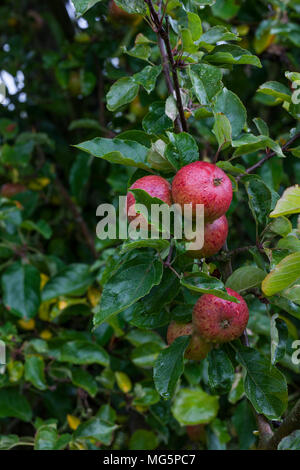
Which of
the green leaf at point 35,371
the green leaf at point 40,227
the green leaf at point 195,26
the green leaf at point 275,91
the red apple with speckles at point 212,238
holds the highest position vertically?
the green leaf at point 195,26

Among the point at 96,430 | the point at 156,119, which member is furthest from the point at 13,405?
the point at 156,119

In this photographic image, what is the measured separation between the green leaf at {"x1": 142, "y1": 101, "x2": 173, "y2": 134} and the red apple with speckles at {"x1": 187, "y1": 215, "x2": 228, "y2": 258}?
198 millimetres

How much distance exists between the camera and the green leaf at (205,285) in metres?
0.69

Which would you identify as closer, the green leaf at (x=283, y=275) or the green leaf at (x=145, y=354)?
the green leaf at (x=283, y=275)

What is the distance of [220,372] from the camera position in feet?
2.78

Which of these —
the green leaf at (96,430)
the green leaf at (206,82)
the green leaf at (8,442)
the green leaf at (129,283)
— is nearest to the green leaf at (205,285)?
the green leaf at (129,283)

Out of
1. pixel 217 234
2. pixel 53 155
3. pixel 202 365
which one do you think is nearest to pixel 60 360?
pixel 202 365

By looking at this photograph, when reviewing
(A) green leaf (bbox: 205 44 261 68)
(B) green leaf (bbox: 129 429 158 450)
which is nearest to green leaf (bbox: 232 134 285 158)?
(A) green leaf (bbox: 205 44 261 68)

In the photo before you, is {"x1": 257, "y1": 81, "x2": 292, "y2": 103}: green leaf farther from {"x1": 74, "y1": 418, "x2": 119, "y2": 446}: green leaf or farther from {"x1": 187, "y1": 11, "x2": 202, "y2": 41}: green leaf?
{"x1": 74, "y1": 418, "x2": 119, "y2": 446}: green leaf

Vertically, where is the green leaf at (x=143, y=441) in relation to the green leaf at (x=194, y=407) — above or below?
below

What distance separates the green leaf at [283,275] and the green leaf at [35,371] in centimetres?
63

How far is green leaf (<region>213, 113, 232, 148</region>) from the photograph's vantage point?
76 centimetres

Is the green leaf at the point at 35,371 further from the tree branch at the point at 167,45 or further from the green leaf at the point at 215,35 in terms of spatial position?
the green leaf at the point at 215,35

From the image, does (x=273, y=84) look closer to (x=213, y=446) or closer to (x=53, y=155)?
(x=213, y=446)
